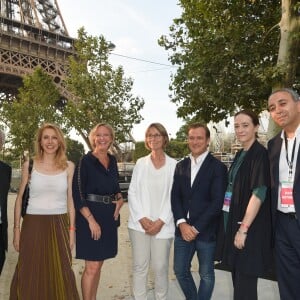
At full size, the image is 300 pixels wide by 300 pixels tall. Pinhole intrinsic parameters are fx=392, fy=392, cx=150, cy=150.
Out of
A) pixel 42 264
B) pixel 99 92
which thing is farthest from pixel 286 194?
pixel 99 92

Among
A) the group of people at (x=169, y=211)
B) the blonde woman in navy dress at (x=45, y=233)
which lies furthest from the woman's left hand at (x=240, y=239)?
the blonde woman in navy dress at (x=45, y=233)

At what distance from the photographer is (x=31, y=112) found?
28156mm

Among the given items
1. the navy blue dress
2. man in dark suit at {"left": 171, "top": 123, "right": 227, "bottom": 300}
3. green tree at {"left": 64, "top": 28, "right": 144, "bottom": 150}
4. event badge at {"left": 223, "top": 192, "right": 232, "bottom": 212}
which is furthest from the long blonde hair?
green tree at {"left": 64, "top": 28, "right": 144, "bottom": 150}

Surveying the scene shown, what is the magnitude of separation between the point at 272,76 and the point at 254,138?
5929 millimetres

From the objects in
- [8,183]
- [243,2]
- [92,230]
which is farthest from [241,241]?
[243,2]

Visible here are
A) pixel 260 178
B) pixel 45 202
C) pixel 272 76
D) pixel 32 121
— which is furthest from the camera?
pixel 32 121

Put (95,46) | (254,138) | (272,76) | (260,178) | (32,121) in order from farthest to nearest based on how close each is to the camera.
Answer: (32,121) < (95,46) < (272,76) < (254,138) < (260,178)

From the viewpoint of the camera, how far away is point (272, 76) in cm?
896

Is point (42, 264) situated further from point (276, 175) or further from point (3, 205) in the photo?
point (276, 175)

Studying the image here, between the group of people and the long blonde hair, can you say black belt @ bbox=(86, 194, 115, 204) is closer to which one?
the group of people

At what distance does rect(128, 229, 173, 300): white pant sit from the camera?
398 cm

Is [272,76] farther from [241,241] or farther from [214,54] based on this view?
[241,241]

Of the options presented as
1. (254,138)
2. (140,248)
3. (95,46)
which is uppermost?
(95,46)

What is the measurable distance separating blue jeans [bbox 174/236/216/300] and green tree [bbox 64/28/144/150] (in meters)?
19.6
